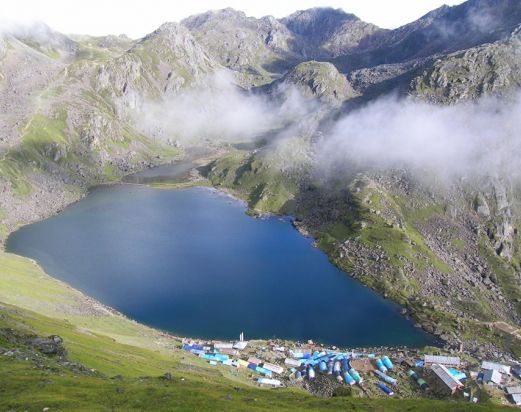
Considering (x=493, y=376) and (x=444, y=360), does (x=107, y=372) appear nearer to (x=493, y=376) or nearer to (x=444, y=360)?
(x=444, y=360)

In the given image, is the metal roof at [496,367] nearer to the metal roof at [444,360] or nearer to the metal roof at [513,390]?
the metal roof at [444,360]

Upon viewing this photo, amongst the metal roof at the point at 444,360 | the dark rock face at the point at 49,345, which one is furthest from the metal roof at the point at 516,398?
the dark rock face at the point at 49,345

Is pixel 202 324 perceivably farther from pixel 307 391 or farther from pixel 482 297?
pixel 482 297

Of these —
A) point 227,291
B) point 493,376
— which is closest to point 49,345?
point 227,291

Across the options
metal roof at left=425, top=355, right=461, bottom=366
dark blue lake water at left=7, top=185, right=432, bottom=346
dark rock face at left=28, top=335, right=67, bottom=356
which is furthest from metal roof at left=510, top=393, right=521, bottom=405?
dark rock face at left=28, top=335, right=67, bottom=356

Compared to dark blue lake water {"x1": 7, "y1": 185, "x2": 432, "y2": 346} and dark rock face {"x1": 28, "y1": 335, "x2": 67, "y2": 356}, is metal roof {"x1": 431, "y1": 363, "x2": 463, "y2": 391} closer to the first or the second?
dark blue lake water {"x1": 7, "y1": 185, "x2": 432, "y2": 346}
